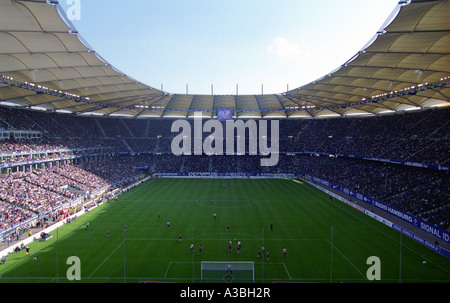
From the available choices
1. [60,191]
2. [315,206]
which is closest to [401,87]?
[315,206]

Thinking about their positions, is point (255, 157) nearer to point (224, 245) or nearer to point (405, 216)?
point (405, 216)

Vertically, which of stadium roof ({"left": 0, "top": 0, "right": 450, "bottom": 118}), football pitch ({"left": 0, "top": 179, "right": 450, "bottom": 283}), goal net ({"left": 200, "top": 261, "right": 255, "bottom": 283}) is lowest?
football pitch ({"left": 0, "top": 179, "right": 450, "bottom": 283})

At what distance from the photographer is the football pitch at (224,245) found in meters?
19.6

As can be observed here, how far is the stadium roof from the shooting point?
21.2 m

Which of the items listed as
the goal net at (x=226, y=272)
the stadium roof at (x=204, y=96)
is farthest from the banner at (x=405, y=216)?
the goal net at (x=226, y=272)

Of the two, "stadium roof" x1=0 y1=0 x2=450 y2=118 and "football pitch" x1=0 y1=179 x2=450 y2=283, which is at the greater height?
"stadium roof" x1=0 y1=0 x2=450 y2=118

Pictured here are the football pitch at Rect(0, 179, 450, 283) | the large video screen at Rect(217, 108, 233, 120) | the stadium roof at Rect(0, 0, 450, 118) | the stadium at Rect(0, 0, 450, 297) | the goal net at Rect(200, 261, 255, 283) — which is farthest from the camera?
the large video screen at Rect(217, 108, 233, 120)

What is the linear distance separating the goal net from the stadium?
129 mm

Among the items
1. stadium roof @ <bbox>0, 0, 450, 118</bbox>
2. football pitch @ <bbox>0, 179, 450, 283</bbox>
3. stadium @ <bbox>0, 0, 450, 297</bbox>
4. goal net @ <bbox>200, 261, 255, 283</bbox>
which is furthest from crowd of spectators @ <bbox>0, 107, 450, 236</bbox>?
goal net @ <bbox>200, 261, 255, 283</bbox>

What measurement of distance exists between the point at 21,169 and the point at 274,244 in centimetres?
4015

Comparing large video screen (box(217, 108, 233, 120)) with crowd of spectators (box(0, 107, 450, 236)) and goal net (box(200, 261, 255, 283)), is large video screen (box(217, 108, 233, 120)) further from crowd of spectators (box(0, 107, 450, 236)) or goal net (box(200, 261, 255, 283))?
goal net (box(200, 261, 255, 283))

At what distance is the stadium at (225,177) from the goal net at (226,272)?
0.13 meters

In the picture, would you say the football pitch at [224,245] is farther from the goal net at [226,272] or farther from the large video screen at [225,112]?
the large video screen at [225,112]
